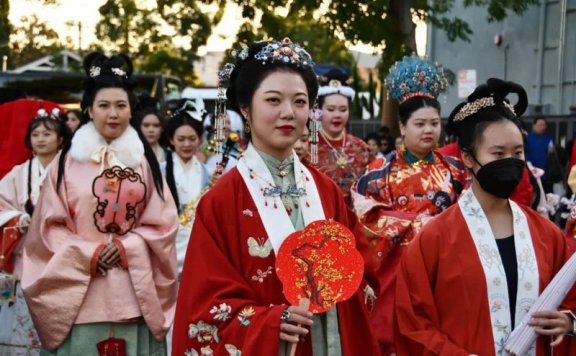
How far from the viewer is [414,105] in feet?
20.7

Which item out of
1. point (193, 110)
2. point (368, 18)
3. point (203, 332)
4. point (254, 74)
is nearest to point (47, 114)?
point (193, 110)

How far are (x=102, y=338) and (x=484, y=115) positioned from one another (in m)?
3.07

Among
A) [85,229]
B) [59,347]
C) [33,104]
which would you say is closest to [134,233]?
[85,229]

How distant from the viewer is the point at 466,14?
23.3m

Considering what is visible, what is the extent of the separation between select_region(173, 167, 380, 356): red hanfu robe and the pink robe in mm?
2240

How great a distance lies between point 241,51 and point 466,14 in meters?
19.8

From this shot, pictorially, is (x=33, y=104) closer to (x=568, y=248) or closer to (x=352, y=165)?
(x=352, y=165)

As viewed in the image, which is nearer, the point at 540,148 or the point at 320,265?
the point at 320,265

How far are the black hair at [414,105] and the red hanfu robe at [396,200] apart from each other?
271mm

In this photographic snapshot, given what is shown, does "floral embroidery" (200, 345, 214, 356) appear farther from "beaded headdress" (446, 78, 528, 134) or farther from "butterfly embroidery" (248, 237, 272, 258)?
"beaded headdress" (446, 78, 528, 134)

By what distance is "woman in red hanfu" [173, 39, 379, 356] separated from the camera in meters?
3.85

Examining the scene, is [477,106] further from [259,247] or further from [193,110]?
[193,110]

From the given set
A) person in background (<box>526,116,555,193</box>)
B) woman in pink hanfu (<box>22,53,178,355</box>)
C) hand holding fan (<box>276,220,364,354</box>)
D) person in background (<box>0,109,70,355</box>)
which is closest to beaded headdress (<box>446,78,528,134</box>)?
hand holding fan (<box>276,220,364,354</box>)

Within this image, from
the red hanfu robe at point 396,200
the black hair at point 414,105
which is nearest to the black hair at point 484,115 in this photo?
the red hanfu robe at point 396,200
